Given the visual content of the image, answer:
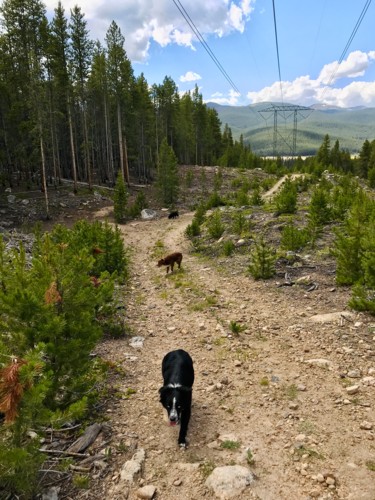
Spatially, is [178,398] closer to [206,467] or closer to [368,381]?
[206,467]

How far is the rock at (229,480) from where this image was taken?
4156 mm

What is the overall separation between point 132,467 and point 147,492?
50 centimetres

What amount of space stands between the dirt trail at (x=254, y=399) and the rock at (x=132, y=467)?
0.10 m

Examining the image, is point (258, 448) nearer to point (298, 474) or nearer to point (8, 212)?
point (298, 474)

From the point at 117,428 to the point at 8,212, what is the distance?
24.1 meters

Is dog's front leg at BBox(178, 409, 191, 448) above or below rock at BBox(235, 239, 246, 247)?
below

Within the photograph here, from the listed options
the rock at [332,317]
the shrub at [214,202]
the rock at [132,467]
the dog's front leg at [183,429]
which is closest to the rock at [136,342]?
the dog's front leg at [183,429]

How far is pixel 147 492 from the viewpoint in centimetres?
421

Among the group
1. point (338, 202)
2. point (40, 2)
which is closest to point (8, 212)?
point (40, 2)

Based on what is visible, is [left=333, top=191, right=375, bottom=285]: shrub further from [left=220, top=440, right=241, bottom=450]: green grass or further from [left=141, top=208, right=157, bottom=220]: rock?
[left=141, top=208, right=157, bottom=220]: rock

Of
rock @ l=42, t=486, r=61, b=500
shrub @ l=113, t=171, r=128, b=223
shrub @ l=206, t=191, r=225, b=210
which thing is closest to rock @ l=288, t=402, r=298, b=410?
rock @ l=42, t=486, r=61, b=500

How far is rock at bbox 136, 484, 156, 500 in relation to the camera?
4.17m

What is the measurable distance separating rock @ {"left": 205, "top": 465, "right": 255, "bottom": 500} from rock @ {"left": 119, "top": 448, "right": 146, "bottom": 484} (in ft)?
3.16

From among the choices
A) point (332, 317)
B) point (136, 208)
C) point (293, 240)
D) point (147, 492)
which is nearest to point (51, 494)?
point (147, 492)
